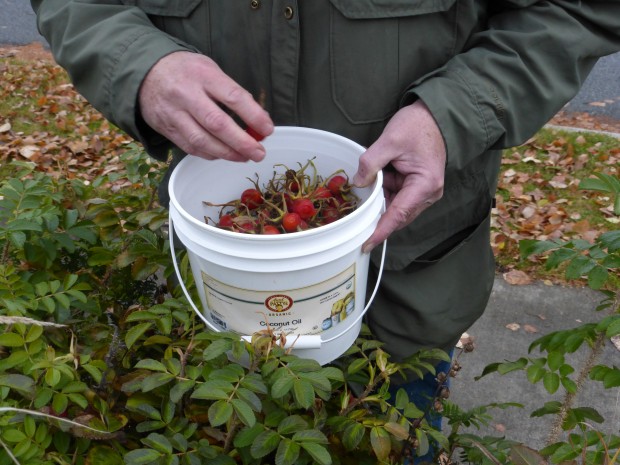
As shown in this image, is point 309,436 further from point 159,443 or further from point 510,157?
point 510,157

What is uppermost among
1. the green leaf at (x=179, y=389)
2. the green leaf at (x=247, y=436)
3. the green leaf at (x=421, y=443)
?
the green leaf at (x=179, y=389)

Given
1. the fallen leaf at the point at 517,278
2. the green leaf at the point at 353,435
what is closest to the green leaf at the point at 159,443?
the green leaf at the point at 353,435

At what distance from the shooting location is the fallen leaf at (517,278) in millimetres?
3475

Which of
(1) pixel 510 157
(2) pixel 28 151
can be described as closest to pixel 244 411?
(1) pixel 510 157

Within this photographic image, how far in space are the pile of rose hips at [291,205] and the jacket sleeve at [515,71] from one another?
0.84ft

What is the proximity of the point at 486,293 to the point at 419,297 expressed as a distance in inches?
11.5

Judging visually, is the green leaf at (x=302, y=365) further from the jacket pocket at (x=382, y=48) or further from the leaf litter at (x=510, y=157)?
the leaf litter at (x=510, y=157)

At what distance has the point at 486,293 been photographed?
2.02 m

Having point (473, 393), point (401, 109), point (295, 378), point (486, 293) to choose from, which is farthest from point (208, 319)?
point (473, 393)

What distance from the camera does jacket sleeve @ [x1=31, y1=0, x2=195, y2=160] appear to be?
1.41 meters

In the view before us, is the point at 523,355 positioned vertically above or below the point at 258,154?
below

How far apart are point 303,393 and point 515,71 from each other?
0.89m

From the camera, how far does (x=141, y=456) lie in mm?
1117

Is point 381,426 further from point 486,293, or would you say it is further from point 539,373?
point 486,293
